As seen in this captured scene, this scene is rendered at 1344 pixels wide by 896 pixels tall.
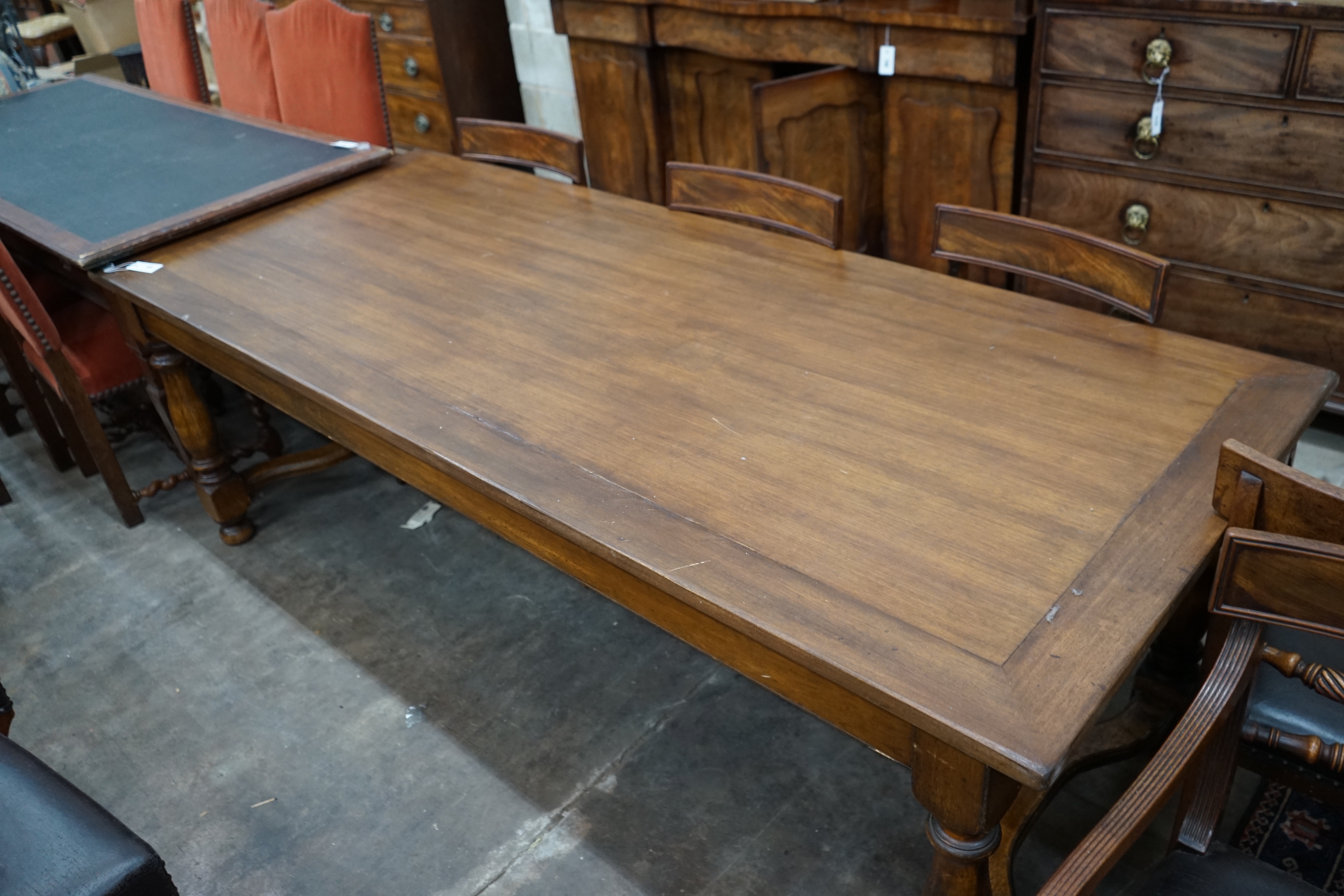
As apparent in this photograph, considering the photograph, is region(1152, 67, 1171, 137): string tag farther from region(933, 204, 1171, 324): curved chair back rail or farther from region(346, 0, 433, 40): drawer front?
region(346, 0, 433, 40): drawer front

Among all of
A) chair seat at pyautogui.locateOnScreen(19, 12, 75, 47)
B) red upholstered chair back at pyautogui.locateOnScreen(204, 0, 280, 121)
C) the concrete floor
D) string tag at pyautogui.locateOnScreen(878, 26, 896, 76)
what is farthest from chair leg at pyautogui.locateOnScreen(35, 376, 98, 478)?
chair seat at pyautogui.locateOnScreen(19, 12, 75, 47)

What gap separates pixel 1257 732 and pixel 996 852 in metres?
0.37

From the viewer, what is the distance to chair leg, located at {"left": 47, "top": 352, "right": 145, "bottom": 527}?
2236 millimetres

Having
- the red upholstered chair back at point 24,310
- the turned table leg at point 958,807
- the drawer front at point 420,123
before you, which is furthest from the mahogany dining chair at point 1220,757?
the drawer front at point 420,123

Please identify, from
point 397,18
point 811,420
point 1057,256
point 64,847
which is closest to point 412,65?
point 397,18

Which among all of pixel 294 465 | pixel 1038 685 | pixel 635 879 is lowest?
pixel 635 879

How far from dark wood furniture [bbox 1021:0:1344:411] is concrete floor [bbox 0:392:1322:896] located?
429mm

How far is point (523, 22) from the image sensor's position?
12.0ft

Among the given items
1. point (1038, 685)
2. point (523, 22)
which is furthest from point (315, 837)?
point (523, 22)

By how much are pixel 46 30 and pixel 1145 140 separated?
5331 mm

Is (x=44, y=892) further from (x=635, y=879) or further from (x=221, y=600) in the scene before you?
(x=221, y=600)

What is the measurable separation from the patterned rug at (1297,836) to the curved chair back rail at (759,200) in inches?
43.6

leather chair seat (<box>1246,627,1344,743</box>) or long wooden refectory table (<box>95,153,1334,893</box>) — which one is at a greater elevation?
long wooden refectory table (<box>95,153,1334,893</box>)

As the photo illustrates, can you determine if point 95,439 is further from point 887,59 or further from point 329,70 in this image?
point 887,59
